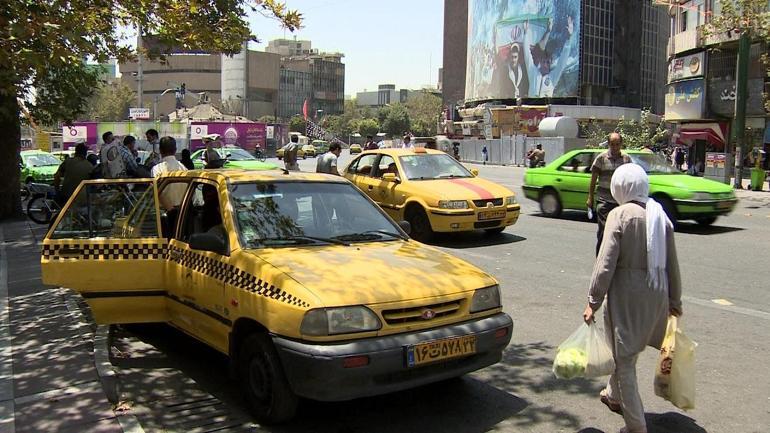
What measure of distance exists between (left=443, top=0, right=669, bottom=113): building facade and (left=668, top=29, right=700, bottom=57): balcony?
48.2 m

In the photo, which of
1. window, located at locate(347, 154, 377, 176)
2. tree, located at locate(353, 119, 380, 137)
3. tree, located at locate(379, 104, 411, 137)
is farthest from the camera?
tree, located at locate(353, 119, 380, 137)

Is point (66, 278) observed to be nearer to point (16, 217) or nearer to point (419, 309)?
point (419, 309)

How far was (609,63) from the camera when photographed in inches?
3565

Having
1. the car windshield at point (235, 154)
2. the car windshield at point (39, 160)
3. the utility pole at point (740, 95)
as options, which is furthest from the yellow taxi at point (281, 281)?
the utility pole at point (740, 95)

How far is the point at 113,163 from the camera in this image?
12.0 m

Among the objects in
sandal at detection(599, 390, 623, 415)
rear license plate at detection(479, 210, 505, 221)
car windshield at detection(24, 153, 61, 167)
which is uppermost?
car windshield at detection(24, 153, 61, 167)

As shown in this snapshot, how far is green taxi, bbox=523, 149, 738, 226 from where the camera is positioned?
11844 mm

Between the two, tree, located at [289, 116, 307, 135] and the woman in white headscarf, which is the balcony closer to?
the woman in white headscarf

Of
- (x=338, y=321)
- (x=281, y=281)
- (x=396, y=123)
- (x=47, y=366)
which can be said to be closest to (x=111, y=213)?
(x=47, y=366)

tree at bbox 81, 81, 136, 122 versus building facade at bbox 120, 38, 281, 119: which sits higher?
building facade at bbox 120, 38, 281, 119

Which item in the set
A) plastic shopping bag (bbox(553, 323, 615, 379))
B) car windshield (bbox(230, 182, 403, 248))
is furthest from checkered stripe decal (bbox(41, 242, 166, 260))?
plastic shopping bag (bbox(553, 323, 615, 379))

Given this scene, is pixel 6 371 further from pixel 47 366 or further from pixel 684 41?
pixel 684 41

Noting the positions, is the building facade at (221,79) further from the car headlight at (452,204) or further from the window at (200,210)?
the window at (200,210)

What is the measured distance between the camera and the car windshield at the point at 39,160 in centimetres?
2217
